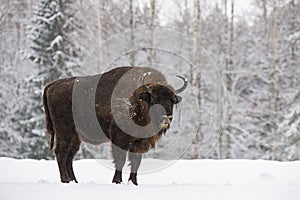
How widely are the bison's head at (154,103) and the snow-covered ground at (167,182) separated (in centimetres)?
102

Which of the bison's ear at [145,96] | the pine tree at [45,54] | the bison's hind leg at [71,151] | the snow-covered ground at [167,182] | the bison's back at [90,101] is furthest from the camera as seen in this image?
the pine tree at [45,54]

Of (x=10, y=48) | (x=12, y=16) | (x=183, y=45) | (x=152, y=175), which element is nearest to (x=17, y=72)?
(x=10, y=48)

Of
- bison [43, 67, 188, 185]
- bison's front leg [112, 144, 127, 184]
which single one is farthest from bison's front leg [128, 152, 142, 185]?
bison's front leg [112, 144, 127, 184]

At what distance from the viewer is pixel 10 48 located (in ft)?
75.8

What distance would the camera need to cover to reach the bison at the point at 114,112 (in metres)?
7.52

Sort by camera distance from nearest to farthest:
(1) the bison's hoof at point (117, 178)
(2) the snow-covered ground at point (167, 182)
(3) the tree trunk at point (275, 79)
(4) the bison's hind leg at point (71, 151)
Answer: (2) the snow-covered ground at point (167, 182) → (1) the bison's hoof at point (117, 178) → (4) the bison's hind leg at point (71, 151) → (3) the tree trunk at point (275, 79)

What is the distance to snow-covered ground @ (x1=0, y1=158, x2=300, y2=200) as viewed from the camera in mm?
5684

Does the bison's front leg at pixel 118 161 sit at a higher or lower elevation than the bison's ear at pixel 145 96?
lower

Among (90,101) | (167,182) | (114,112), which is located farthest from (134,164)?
(167,182)

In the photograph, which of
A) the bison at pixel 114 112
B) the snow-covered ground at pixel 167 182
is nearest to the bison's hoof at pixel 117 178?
the bison at pixel 114 112

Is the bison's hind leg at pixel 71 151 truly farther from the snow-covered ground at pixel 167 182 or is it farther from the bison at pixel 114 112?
the snow-covered ground at pixel 167 182

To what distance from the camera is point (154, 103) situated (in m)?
7.37

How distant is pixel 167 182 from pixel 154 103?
2.86 m

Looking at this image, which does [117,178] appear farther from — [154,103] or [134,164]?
[154,103]
